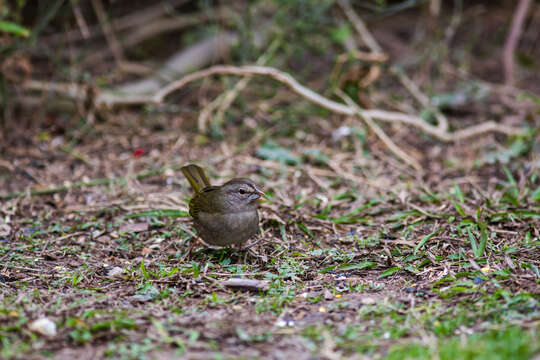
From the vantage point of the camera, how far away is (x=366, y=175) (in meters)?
5.75

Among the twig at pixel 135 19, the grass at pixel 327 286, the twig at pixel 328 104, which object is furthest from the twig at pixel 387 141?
the twig at pixel 135 19

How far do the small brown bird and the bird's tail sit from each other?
394 mm

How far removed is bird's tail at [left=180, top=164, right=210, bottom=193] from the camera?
14.7 ft

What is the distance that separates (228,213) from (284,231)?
689 mm

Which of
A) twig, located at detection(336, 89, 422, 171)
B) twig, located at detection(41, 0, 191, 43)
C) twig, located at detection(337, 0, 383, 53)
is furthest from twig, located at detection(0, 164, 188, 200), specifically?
twig, located at detection(41, 0, 191, 43)

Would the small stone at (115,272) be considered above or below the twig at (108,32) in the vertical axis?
below

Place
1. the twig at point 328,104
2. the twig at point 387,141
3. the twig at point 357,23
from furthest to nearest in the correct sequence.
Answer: the twig at point 357,23 → the twig at point 328,104 → the twig at point 387,141

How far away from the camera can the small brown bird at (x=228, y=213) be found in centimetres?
387

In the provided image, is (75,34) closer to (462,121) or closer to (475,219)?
(462,121)

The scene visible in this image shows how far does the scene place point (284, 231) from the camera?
4.43m

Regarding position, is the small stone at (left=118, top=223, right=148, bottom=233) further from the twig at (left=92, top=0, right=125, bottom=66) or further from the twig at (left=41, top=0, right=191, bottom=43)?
the twig at (left=41, top=0, right=191, bottom=43)

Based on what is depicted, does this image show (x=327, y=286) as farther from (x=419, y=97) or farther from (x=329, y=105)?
(x=419, y=97)

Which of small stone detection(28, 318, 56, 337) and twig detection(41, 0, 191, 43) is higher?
twig detection(41, 0, 191, 43)

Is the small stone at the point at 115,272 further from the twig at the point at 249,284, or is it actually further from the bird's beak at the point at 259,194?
the bird's beak at the point at 259,194
